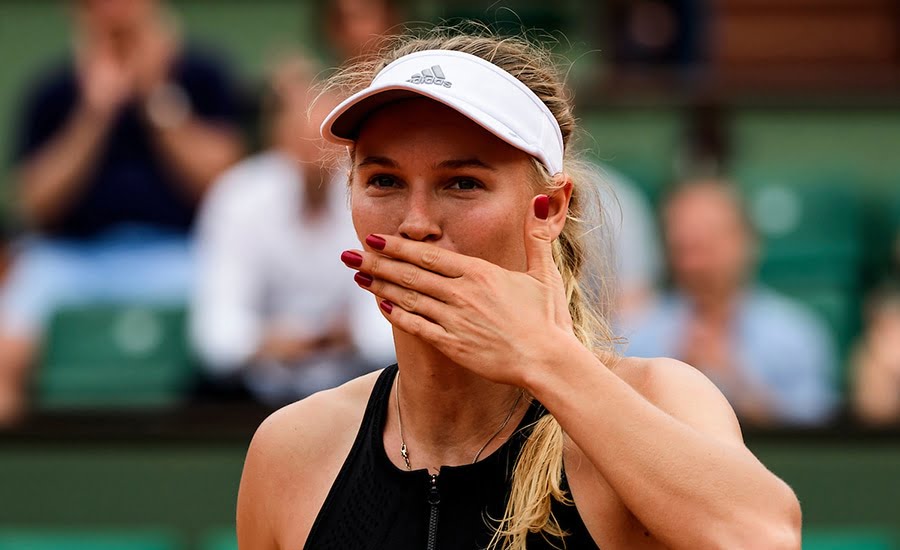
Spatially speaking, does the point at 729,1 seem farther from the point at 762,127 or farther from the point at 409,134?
the point at 409,134

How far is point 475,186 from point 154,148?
374cm

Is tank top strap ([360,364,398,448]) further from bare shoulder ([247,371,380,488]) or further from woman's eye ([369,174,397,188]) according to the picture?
woman's eye ([369,174,397,188])

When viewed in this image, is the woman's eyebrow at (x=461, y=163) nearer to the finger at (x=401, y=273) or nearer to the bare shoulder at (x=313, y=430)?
the finger at (x=401, y=273)

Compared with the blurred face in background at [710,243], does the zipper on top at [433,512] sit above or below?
below

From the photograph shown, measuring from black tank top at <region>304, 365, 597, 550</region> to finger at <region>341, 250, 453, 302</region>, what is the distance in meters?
0.38

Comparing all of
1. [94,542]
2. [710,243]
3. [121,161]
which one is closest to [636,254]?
[710,243]

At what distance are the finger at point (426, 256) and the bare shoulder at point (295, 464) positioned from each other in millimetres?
511

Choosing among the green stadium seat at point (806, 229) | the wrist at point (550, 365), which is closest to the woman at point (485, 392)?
the wrist at point (550, 365)

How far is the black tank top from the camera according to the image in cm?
213

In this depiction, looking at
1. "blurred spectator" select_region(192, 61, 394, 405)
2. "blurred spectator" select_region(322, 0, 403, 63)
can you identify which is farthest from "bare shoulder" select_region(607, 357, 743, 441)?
"blurred spectator" select_region(322, 0, 403, 63)

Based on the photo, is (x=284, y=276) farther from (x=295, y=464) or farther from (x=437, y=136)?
(x=437, y=136)

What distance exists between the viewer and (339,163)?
246cm

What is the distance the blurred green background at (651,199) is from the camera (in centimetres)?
445

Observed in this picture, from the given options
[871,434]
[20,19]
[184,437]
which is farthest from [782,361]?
[20,19]
